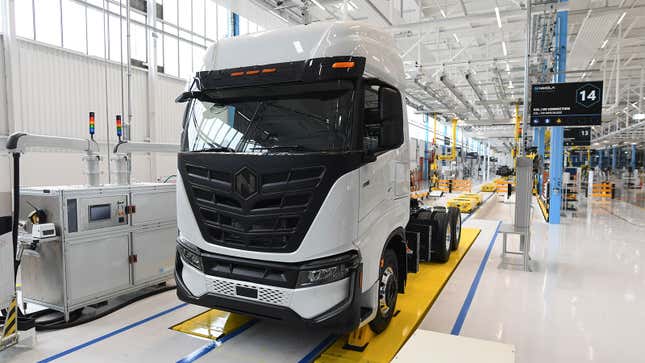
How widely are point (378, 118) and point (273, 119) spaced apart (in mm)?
858

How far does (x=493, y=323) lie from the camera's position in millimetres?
4457

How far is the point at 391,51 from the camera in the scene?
391 cm

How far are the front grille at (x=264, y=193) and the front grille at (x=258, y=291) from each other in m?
0.31

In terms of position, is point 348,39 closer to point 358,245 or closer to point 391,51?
point 391,51

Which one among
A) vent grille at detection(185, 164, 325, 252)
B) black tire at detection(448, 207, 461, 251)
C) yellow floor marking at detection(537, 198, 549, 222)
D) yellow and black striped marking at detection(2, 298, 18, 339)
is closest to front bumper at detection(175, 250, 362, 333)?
vent grille at detection(185, 164, 325, 252)

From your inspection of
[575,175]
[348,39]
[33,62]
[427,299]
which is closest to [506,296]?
[427,299]

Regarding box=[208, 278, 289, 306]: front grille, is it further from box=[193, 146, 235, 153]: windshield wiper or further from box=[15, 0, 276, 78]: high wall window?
box=[15, 0, 276, 78]: high wall window

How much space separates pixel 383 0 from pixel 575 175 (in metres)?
12.7

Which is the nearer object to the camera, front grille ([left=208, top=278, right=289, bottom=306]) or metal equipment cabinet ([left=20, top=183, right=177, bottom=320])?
front grille ([left=208, top=278, right=289, bottom=306])

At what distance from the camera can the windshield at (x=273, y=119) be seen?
3.07 meters

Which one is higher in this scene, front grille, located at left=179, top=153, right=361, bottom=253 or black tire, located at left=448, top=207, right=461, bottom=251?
front grille, located at left=179, top=153, right=361, bottom=253

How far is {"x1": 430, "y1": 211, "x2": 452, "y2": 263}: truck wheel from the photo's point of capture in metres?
6.31

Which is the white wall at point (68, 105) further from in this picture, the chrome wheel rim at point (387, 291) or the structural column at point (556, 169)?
the structural column at point (556, 169)

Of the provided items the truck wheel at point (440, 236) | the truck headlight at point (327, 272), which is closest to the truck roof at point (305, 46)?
the truck headlight at point (327, 272)
